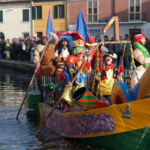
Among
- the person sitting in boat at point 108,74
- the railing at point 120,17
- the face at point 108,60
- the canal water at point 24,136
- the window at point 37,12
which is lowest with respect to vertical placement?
the canal water at point 24,136

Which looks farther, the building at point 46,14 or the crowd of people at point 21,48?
the building at point 46,14

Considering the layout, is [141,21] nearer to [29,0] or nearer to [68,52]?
[29,0]

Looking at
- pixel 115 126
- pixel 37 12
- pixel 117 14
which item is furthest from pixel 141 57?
pixel 37 12

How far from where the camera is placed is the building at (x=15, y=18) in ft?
171

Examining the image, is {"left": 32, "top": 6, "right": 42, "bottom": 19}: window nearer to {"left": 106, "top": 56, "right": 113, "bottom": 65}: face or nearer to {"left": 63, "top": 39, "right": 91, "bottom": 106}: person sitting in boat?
{"left": 63, "top": 39, "right": 91, "bottom": 106}: person sitting in boat

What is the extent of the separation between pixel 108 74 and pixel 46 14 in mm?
42504

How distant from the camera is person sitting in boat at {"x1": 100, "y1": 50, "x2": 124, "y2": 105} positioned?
30.2ft

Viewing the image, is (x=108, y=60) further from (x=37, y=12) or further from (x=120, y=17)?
(x=37, y=12)

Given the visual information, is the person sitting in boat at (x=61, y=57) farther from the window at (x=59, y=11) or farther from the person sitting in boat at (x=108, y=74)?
the window at (x=59, y=11)

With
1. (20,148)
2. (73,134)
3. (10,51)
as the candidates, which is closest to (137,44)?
(73,134)

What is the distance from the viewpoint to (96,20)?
4806 cm

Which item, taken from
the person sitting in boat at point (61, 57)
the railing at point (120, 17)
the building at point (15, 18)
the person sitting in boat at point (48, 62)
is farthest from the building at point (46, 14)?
the person sitting in boat at point (61, 57)

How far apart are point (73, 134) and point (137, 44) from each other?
2.24 m

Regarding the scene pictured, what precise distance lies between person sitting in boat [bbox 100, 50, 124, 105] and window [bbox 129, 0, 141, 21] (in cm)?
3748
